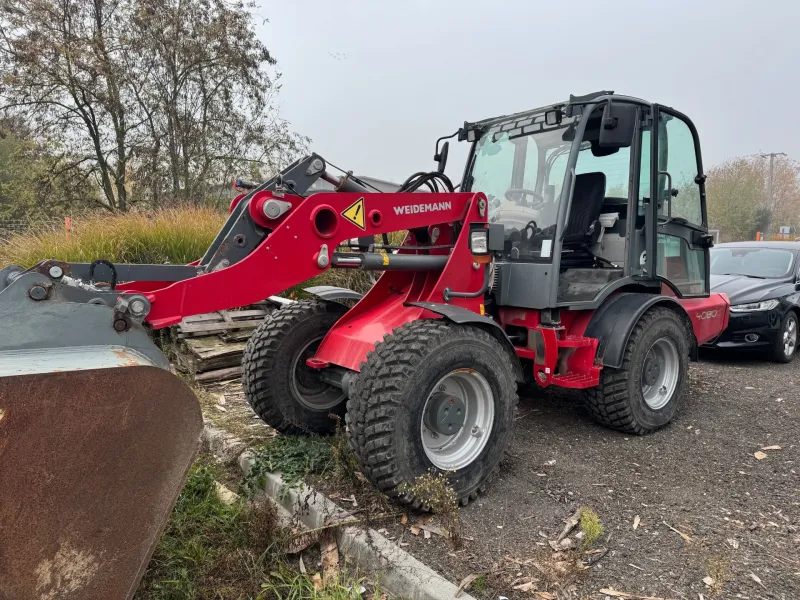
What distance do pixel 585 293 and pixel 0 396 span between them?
3618 mm

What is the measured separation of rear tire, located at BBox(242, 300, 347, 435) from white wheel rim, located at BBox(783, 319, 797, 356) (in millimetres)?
5935

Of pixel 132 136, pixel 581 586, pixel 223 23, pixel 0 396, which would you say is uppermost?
pixel 223 23

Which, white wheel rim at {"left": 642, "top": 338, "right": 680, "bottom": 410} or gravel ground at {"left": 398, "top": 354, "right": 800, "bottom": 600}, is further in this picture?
white wheel rim at {"left": 642, "top": 338, "right": 680, "bottom": 410}

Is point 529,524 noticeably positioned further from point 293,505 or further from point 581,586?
point 293,505

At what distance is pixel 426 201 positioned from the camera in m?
3.52

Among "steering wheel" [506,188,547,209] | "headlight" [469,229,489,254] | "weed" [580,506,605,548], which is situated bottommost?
"weed" [580,506,605,548]

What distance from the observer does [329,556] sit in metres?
2.83

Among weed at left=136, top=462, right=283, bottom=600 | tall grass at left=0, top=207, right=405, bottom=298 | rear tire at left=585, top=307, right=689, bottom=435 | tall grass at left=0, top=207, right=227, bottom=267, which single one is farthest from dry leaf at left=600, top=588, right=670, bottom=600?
tall grass at left=0, top=207, right=227, bottom=267

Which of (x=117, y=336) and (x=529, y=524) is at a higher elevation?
(x=117, y=336)

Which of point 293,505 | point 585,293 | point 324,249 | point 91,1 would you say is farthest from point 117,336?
point 91,1

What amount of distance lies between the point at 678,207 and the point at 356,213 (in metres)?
3.07

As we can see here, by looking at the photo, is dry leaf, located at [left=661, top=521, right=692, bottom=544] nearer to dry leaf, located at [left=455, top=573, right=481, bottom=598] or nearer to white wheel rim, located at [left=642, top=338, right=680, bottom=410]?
dry leaf, located at [left=455, top=573, right=481, bottom=598]

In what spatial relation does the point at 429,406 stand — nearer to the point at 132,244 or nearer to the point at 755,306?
the point at 755,306

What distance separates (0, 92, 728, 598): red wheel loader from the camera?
1966 millimetres
